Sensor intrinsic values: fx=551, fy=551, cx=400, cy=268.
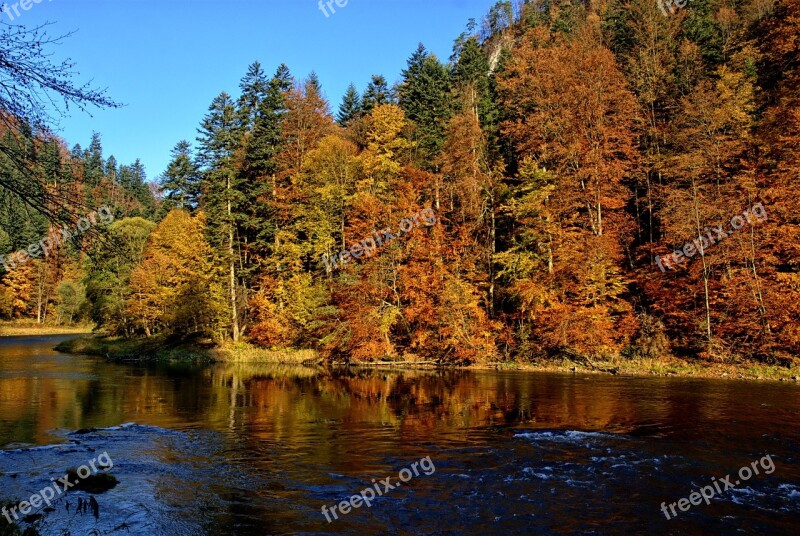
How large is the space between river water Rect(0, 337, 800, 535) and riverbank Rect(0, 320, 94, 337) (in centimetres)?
5793

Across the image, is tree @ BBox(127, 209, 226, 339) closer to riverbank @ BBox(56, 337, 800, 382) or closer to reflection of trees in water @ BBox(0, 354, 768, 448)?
riverbank @ BBox(56, 337, 800, 382)

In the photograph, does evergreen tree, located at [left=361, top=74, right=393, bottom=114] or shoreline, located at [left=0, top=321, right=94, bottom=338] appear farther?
shoreline, located at [left=0, top=321, right=94, bottom=338]

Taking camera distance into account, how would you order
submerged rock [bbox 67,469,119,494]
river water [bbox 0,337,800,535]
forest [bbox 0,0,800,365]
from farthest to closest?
forest [bbox 0,0,800,365]
submerged rock [bbox 67,469,119,494]
river water [bbox 0,337,800,535]

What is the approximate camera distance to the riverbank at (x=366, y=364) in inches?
1145

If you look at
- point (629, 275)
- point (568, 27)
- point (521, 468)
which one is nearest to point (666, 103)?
point (629, 275)

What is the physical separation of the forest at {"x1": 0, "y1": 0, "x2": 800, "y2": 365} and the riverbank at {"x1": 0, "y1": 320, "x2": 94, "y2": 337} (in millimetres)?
28088

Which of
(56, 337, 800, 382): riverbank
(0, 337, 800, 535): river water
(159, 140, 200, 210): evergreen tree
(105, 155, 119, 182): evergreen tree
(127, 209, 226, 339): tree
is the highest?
(105, 155, 119, 182): evergreen tree

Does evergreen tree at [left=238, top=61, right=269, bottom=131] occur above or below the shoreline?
above

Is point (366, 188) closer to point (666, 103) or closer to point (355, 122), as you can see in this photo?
point (355, 122)

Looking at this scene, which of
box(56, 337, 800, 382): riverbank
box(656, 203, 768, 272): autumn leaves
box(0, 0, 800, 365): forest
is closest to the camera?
box(56, 337, 800, 382): riverbank

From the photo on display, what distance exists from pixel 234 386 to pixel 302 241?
1989 cm

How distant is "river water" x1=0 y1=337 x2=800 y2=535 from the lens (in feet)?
31.9

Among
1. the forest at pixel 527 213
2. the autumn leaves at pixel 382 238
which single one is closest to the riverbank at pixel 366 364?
the forest at pixel 527 213

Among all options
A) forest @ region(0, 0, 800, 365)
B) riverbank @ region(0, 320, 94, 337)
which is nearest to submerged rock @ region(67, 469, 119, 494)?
forest @ region(0, 0, 800, 365)
